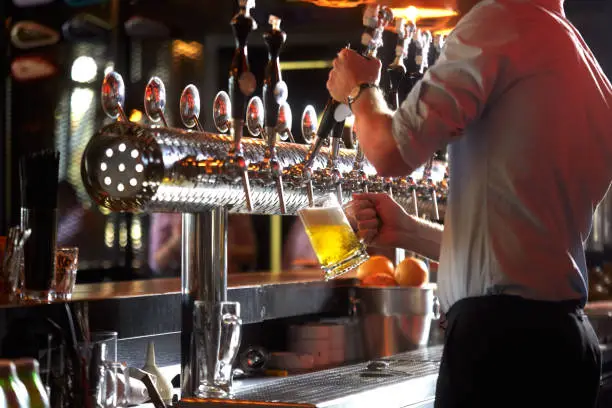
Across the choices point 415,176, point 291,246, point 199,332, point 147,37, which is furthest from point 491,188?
point 291,246

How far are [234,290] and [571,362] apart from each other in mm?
1004

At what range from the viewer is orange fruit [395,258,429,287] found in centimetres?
308

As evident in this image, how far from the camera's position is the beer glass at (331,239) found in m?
2.03

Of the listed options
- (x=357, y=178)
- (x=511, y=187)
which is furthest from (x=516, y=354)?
(x=357, y=178)

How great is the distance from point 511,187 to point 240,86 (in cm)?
56

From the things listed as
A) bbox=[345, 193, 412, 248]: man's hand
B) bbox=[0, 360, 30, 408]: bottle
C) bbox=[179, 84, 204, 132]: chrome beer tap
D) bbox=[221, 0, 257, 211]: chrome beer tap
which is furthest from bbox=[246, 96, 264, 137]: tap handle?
bbox=[0, 360, 30, 408]: bottle

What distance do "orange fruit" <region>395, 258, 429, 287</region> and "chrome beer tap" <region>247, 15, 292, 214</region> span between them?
841 mm

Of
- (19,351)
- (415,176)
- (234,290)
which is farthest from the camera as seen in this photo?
(415,176)

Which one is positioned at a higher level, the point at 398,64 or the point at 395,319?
the point at 398,64

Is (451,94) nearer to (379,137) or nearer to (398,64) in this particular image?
(379,137)

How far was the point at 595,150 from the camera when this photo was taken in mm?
1753

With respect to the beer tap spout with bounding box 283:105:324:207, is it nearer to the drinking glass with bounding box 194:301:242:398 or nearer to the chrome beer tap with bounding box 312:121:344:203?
the chrome beer tap with bounding box 312:121:344:203

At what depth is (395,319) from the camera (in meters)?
3.01

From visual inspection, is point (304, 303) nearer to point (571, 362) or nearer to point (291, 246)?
point (571, 362)
